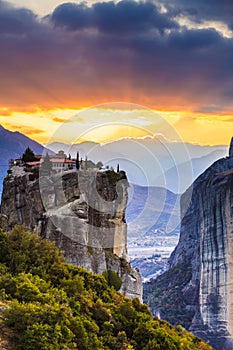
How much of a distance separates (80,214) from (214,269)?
55964 millimetres

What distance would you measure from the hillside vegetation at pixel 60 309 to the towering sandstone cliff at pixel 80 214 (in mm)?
5092

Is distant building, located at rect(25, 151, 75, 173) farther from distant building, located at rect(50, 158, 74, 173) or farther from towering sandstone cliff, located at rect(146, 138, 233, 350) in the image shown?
towering sandstone cliff, located at rect(146, 138, 233, 350)

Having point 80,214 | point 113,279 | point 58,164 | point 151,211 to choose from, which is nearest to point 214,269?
point 151,211

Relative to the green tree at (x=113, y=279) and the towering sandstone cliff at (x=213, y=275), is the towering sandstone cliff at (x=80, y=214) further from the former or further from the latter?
the towering sandstone cliff at (x=213, y=275)

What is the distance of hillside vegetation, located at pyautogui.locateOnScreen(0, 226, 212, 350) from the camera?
18.0 metres

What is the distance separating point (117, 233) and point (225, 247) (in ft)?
167

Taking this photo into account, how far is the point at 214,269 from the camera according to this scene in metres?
88.1

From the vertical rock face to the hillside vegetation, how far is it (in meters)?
54.7

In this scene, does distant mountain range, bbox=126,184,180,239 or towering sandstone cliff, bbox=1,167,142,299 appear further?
distant mountain range, bbox=126,184,180,239

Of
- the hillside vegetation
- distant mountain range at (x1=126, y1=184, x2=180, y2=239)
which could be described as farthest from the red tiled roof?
the hillside vegetation

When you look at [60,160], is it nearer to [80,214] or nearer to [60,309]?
[80,214]

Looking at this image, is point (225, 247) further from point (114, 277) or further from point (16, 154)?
point (16, 154)

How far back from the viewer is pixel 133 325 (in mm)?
23156

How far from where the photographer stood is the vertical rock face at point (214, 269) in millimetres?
83625
